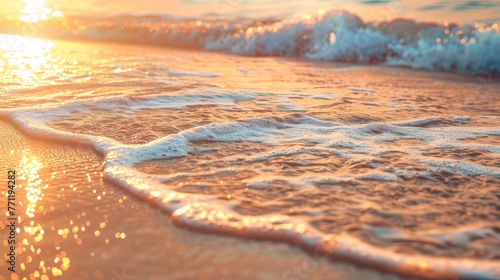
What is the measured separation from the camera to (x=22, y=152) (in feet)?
9.72

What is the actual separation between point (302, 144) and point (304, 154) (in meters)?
0.22

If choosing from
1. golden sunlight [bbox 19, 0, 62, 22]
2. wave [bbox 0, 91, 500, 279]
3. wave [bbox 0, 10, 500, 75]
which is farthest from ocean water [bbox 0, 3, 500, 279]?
golden sunlight [bbox 19, 0, 62, 22]

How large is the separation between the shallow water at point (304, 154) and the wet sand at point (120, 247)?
8 cm

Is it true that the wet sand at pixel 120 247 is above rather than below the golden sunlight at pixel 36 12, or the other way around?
below

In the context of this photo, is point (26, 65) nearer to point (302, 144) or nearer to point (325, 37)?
point (302, 144)

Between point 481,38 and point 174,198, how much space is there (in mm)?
6949

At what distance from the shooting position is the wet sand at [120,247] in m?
1.70

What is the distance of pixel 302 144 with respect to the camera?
10.2 ft

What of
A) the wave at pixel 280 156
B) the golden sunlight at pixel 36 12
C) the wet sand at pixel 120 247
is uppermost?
the golden sunlight at pixel 36 12

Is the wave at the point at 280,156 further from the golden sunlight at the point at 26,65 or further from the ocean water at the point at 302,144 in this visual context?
the golden sunlight at the point at 26,65

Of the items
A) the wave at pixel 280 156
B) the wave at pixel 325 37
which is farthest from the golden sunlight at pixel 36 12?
the wave at pixel 280 156

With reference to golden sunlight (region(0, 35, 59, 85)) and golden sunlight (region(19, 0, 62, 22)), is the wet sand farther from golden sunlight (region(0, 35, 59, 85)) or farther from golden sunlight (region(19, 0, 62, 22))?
golden sunlight (region(19, 0, 62, 22))

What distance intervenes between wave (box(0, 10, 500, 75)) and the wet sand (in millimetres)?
6440

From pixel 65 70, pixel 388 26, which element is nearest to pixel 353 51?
pixel 388 26
